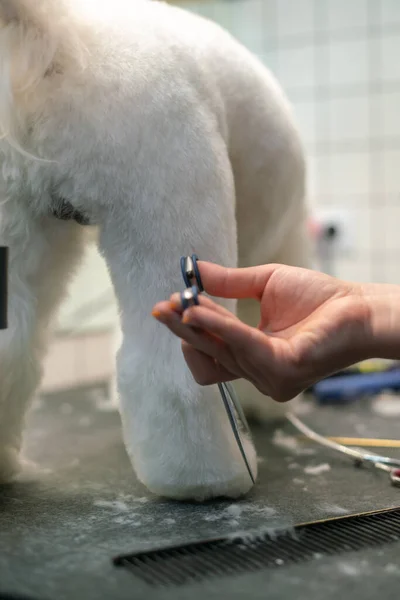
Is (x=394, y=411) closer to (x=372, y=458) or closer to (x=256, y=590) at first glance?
(x=372, y=458)

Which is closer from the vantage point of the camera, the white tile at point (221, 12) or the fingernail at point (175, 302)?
the fingernail at point (175, 302)

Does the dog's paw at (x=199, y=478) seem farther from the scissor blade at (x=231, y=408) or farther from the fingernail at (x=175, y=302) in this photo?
the fingernail at (x=175, y=302)

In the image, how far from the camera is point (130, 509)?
70 cm

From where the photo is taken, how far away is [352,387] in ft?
4.32

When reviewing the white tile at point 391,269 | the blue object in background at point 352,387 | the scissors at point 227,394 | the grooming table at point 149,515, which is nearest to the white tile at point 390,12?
the white tile at point 391,269

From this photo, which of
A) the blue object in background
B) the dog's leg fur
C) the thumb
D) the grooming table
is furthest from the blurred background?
the thumb

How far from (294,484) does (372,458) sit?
13cm

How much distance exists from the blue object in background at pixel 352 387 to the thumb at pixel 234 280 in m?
0.67

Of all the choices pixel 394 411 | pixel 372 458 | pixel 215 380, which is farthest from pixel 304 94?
pixel 215 380

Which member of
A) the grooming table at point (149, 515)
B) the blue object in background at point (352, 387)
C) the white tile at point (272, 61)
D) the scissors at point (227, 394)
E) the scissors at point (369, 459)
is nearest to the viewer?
the grooming table at point (149, 515)

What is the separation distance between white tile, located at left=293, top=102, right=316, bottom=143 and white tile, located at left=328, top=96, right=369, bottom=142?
0.13ft

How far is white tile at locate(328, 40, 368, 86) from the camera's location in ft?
5.45

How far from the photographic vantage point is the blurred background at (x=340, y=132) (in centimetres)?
165

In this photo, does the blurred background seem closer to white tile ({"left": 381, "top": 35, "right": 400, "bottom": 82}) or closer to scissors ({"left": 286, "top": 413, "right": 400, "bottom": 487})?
white tile ({"left": 381, "top": 35, "right": 400, "bottom": 82})
